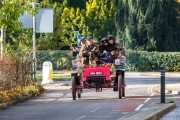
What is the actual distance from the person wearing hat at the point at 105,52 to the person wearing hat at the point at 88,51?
0.35 m

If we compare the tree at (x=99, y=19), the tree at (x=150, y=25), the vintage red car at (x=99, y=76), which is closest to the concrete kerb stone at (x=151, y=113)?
the vintage red car at (x=99, y=76)

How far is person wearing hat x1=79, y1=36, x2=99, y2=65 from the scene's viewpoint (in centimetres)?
2416

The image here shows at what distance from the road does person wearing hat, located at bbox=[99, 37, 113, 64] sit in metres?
1.52

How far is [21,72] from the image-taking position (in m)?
26.3

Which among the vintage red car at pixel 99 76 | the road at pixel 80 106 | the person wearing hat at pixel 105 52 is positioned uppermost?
the person wearing hat at pixel 105 52

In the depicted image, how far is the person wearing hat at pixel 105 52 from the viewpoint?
964 inches

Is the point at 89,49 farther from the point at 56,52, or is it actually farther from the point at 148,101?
the point at 56,52

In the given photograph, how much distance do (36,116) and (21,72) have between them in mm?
8707

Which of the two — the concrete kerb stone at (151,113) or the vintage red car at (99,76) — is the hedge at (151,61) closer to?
the vintage red car at (99,76)

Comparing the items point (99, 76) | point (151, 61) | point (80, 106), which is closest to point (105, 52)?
point (99, 76)

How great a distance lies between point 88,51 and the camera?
24203 mm

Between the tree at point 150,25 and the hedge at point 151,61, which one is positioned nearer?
the hedge at point 151,61

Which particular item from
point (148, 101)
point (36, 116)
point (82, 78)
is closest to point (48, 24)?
point (82, 78)

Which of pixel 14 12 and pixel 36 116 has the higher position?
pixel 14 12
